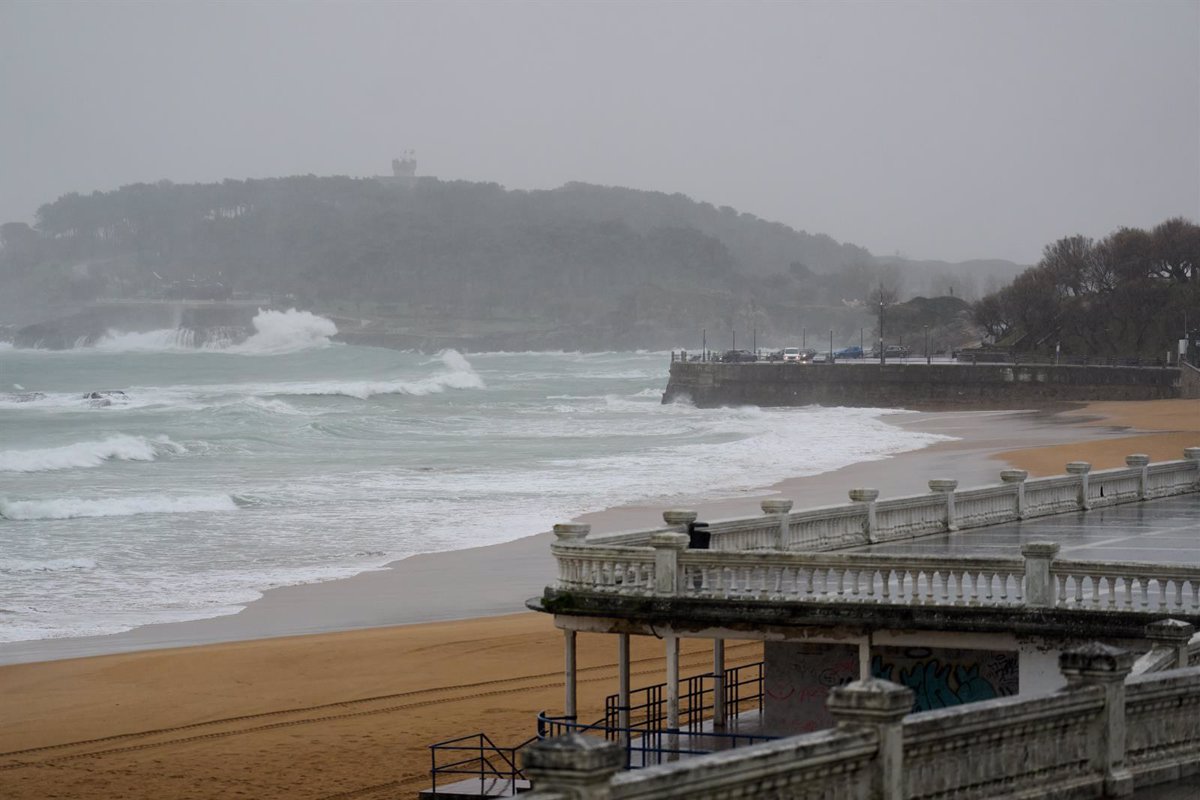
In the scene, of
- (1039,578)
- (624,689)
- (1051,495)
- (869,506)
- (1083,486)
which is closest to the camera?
(1039,578)

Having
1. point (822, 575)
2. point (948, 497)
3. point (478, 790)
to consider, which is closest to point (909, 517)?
point (948, 497)

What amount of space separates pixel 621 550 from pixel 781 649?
6.41 feet

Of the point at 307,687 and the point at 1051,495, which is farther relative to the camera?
the point at 1051,495

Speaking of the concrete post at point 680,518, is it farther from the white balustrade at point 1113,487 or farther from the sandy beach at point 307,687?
the white balustrade at point 1113,487

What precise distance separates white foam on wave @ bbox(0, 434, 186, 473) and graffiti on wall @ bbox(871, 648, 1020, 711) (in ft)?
163

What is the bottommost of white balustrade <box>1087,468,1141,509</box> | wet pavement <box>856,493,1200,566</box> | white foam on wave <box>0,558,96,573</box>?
white foam on wave <box>0,558,96,573</box>

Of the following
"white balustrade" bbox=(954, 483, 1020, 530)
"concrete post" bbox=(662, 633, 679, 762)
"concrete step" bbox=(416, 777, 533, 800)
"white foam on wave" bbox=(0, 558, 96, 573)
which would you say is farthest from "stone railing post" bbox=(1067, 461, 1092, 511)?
"white foam on wave" bbox=(0, 558, 96, 573)

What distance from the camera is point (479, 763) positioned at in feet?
53.7

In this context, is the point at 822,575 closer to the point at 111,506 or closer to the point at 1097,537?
the point at 1097,537

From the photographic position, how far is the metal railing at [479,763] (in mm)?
14984

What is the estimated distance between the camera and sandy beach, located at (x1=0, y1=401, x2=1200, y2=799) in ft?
55.4

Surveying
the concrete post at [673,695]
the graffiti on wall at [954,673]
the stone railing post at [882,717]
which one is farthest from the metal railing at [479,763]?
the stone railing post at [882,717]

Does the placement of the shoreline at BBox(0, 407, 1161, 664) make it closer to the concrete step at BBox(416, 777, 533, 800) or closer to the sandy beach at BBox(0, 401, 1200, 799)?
the sandy beach at BBox(0, 401, 1200, 799)

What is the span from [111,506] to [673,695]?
1218 inches
